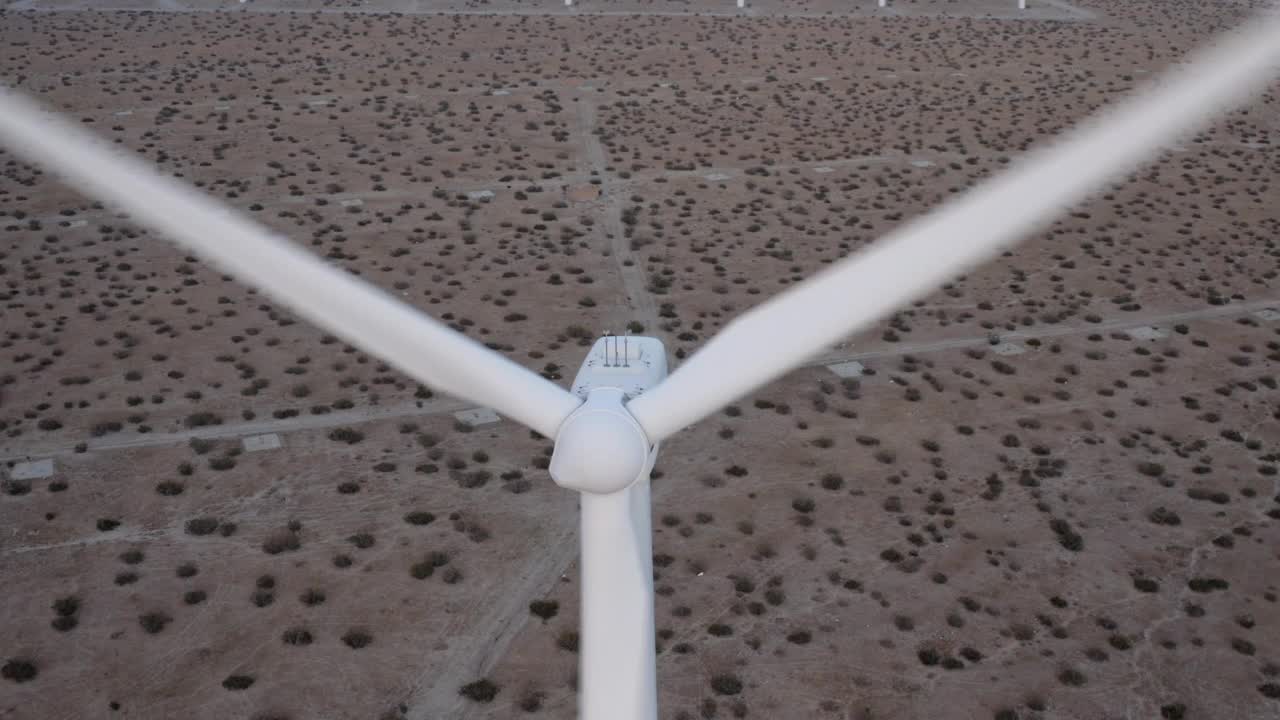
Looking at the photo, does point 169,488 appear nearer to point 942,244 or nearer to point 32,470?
point 32,470

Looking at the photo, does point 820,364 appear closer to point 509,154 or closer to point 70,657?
point 70,657

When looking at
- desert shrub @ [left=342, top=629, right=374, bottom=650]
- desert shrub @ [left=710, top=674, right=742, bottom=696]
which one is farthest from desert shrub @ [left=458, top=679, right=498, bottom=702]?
desert shrub @ [left=710, top=674, right=742, bottom=696]

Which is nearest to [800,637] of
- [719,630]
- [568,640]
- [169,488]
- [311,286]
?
[719,630]

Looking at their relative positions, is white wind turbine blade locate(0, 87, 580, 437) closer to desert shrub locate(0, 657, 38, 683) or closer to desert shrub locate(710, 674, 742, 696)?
desert shrub locate(710, 674, 742, 696)

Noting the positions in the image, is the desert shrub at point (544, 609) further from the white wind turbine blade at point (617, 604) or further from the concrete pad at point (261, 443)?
the white wind turbine blade at point (617, 604)

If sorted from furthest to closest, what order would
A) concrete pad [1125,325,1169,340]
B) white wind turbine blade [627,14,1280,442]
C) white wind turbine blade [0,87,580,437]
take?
1. concrete pad [1125,325,1169,340]
2. white wind turbine blade [627,14,1280,442]
3. white wind turbine blade [0,87,580,437]

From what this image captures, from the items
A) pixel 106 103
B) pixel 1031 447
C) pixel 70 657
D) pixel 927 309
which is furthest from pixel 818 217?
pixel 106 103
